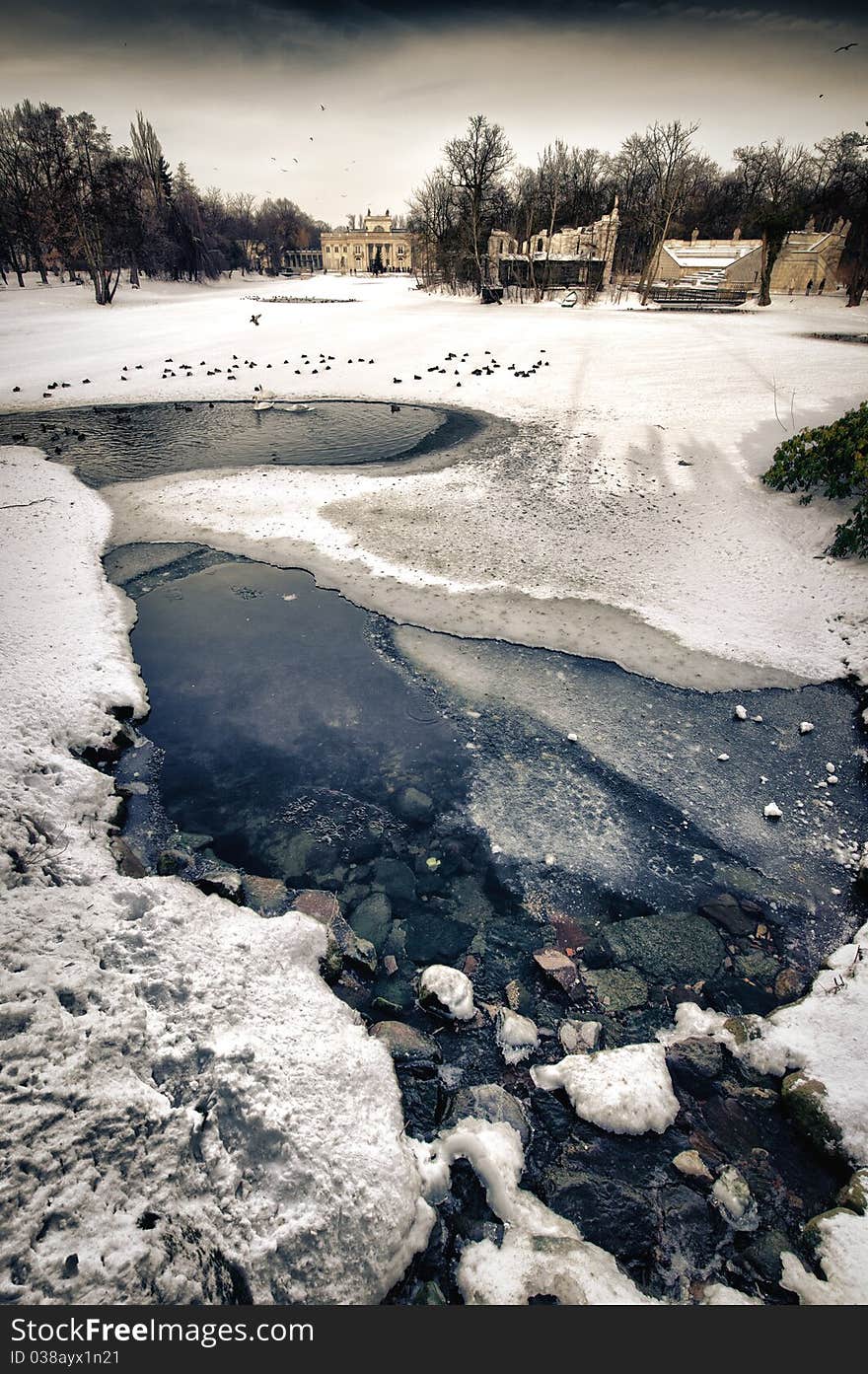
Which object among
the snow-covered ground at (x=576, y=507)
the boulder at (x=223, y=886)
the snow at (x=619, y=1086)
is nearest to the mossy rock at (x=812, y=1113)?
the snow at (x=619, y=1086)

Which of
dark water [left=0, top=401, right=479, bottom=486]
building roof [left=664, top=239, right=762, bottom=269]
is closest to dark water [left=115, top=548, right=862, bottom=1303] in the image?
dark water [left=0, top=401, right=479, bottom=486]

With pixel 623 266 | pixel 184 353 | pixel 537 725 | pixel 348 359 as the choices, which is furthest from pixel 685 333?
pixel 623 266

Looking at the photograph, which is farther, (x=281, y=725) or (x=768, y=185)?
(x=768, y=185)

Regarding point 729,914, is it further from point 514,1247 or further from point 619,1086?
point 514,1247

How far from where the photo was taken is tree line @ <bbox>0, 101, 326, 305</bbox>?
37.3m

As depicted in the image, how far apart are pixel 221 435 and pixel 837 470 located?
1249 centimetres

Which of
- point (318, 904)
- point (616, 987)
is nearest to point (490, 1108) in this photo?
point (616, 987)

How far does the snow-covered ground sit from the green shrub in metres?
0.31

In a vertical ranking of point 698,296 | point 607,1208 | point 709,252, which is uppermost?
point 709,252

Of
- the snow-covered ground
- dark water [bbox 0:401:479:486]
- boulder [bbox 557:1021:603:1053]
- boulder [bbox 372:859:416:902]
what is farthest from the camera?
dark water [bbox 0:401:479:486]

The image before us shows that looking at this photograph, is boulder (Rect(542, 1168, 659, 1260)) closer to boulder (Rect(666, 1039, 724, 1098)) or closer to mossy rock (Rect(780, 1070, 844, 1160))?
boulder (Rect(666, 1039, 724, 1098))

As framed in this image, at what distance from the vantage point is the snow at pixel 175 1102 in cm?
215

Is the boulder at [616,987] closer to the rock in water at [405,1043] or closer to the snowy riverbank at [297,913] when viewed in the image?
the snowy riverbank at [297,913]

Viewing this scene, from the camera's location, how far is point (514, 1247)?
2402 millimetres
